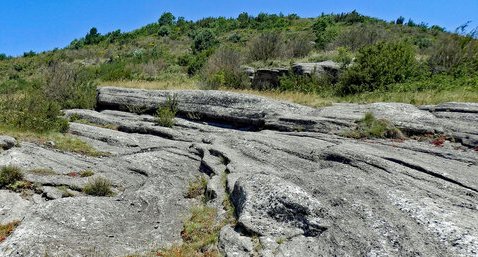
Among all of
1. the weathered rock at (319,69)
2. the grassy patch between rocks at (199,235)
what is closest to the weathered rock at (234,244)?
the grassy patch between rocks at (199,235)

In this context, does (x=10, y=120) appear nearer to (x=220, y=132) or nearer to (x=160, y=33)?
(x=220, y=132)

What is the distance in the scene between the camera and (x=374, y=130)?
14258mm

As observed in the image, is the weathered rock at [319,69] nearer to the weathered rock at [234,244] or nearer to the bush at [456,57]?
the bush at [456,57]

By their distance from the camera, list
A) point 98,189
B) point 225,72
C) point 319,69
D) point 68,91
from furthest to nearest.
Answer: point 225,72, point 319,69, point 68,91, point 98,189

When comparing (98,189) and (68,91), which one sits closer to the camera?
(98,189)

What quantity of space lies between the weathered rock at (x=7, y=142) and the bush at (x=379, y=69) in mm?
14669

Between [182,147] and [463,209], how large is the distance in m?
9.46

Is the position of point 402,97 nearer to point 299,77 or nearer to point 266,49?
point 299,77

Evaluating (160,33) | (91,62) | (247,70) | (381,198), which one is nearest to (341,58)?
(247,70)

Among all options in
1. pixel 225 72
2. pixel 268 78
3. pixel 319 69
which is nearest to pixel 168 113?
pixel 225 72

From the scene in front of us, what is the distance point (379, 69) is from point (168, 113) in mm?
10446

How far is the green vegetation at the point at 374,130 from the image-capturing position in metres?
14.2

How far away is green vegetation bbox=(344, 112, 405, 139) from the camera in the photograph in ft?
46.4

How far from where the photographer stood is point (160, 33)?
65.8m
